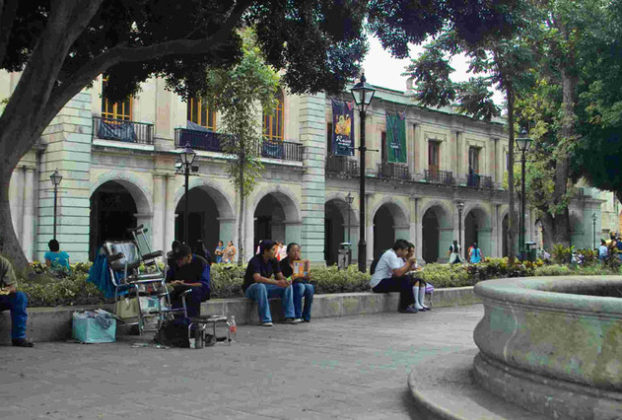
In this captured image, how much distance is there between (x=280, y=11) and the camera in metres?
12.6

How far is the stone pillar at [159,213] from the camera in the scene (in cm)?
2791

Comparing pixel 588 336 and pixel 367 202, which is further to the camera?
pixel 367 202

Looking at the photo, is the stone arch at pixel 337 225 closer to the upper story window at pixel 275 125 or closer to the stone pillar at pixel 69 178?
the upper story window at pixel 275 125

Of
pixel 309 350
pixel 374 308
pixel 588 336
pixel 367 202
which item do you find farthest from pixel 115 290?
pixel 367 202

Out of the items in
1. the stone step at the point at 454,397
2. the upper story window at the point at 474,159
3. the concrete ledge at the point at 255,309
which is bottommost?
the stone step at the point at 454,397

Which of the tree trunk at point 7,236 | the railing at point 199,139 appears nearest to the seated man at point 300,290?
the tree trunk at point 7,236

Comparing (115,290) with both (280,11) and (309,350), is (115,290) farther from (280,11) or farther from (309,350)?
(280,11)

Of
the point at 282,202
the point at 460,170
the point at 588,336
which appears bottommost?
the point at 588,336

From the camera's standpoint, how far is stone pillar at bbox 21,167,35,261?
2514 centimetres

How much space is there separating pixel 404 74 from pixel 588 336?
60.4 feet

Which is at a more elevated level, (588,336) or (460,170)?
(460,170)

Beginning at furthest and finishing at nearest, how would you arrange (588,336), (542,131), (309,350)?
(542,131) < (309,350) < (588,336)

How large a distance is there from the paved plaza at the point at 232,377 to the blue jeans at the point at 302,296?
1287 mm

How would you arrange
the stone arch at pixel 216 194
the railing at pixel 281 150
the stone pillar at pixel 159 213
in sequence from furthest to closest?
the railing at pixel 281 150 → the stone arch at pixel 216 194 → the stone pillar at pixel 159 213
